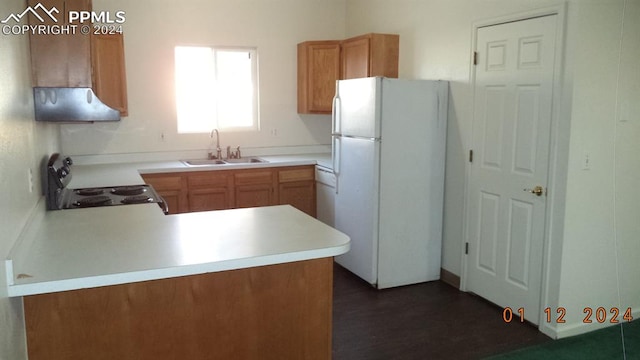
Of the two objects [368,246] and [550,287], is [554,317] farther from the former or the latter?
[368,246]

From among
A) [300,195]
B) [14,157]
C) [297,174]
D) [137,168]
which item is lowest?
[300,195]

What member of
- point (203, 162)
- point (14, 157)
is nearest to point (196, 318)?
point (14, 157)

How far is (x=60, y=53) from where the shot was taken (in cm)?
241

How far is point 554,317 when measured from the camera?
3.07 m

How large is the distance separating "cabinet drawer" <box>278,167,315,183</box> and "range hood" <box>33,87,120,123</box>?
2351mm

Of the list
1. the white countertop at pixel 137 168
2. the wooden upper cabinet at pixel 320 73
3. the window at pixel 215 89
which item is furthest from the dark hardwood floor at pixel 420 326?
the window at pixel 215 89

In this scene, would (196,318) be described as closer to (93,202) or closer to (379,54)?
(93,202)

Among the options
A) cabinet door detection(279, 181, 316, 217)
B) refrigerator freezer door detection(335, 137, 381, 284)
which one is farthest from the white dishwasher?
refrigerator freezer door detection(335, 137, 381, 284)

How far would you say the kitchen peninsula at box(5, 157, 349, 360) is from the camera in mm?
1680

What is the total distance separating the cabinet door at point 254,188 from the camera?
Result: 4723 mm

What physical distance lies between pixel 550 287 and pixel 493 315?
484mm

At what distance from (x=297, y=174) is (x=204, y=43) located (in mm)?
1620

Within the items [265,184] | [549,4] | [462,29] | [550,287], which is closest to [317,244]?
[550,287]
